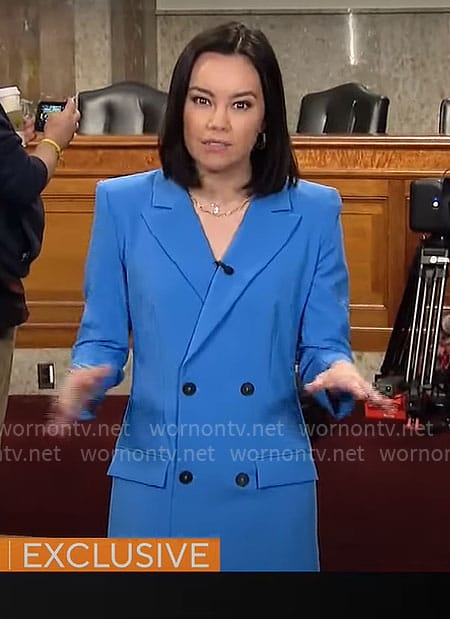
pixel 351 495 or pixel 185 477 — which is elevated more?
pixel 185 477

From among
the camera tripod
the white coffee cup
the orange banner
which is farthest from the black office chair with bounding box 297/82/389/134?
the orange banner

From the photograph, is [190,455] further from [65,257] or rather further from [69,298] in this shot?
[65,257]

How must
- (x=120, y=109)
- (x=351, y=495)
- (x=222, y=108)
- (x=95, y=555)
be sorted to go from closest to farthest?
(x=95, y=555) → (x=222, y=108) → (x=351, y=495) → (x=120, y=109)

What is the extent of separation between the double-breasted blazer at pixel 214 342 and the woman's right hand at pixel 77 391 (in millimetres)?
25

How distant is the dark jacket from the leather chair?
2.30 ft

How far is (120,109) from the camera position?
7.20 feet

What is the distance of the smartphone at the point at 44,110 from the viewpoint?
103 centimetres

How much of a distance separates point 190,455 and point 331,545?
42cm

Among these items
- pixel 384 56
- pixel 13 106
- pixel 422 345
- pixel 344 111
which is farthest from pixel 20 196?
pixel 384 56

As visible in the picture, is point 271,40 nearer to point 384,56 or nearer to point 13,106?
point 13,106

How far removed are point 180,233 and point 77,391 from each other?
129 millimetres

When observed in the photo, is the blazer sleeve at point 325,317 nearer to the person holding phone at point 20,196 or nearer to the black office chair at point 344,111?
the person holding phone at point 20,196

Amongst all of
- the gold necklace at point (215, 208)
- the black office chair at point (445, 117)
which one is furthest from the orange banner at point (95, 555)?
the black office chair at point (445, 117)

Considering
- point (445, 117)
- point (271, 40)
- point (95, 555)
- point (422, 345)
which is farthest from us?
point (445, 117)
